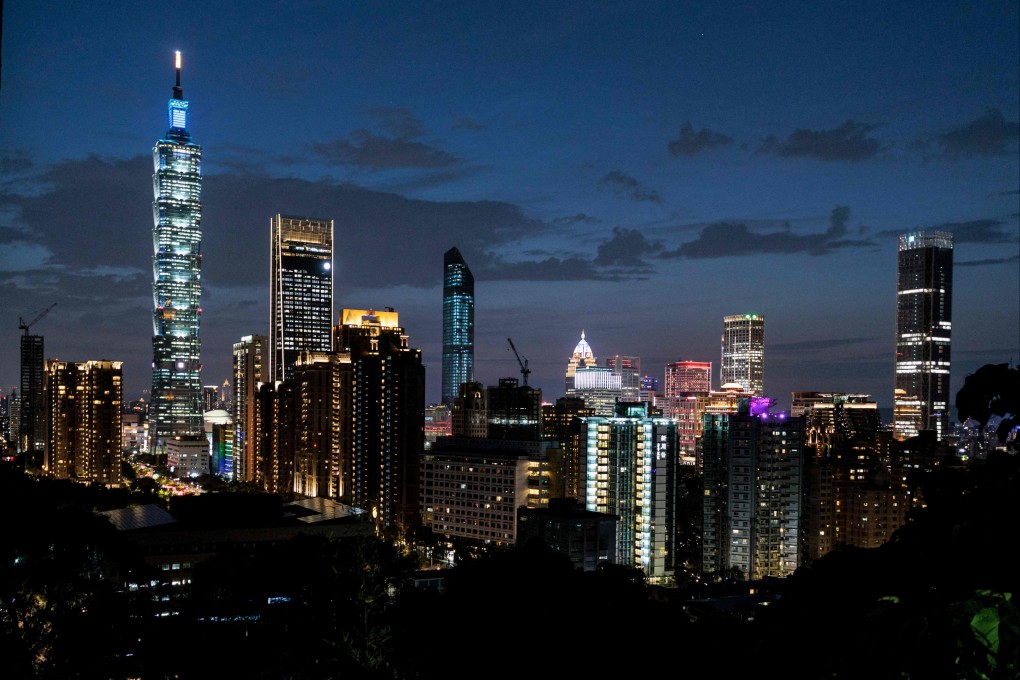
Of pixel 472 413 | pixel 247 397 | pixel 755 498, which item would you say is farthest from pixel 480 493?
pixel 247 397

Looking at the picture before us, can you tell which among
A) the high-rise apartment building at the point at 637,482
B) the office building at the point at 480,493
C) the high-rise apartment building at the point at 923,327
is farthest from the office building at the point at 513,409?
the high-rise apartment building at the point at 923,327

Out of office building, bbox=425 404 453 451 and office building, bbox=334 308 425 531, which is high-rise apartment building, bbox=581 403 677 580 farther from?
office building, bbox=425 404 453 451

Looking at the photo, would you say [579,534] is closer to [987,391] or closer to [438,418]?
[987,391]

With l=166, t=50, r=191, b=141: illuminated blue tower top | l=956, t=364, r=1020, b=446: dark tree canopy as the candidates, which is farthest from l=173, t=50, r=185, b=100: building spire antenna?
l=956, t=364, r=1020, b=446: dark tree canopy

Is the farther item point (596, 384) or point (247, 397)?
point (596, 384)

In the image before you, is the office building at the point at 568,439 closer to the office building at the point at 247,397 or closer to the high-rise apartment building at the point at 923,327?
the office building at the point at 247,397

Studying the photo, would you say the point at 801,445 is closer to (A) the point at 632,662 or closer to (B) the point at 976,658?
(A) the point at 632,662
